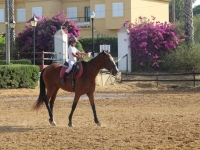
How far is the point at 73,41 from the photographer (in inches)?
556

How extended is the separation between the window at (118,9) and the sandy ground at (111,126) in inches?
1088

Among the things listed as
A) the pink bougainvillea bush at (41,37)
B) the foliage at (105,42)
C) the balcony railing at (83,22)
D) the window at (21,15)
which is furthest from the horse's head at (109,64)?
the window at (21,15)

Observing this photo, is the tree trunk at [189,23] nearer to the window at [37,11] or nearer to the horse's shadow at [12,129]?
the window at [37,11]

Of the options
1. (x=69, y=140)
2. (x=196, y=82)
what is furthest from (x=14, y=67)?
(x=69, y=140)

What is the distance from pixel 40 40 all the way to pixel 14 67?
396 inches

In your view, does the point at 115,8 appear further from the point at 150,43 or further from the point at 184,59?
the point at 184,59

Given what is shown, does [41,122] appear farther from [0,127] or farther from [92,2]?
[92,2]

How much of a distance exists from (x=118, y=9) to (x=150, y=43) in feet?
48.7

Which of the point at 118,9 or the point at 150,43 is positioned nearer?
the point at 150,43

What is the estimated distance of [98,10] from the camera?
50.1m

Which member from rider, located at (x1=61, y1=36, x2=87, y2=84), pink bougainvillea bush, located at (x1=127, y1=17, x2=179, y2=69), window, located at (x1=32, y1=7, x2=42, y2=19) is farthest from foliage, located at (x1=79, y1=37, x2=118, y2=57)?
rider, located at (x1=61, y1=36, x2=87, y2=84)

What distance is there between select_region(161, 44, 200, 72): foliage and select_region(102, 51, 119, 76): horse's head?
64.2 ft

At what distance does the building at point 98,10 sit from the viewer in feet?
160

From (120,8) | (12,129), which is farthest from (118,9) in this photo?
(12,129)
